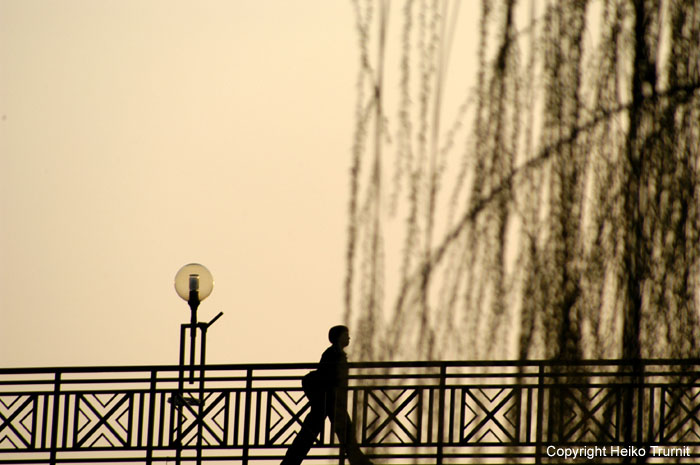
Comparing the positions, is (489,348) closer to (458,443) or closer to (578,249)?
(578,249)

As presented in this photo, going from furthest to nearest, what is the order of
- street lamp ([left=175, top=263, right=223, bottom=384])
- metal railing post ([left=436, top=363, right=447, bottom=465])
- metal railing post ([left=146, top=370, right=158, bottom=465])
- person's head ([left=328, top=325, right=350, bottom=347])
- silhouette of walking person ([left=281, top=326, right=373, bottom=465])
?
street lamp ([left=175, top=263, right=223, bottom=384]), metal railing post ([left=146, top=370, right=158, bottom=465]), metal railing post ([left=436, top=363, right=447, bottom=465]), silhouette of walking person ([left=281, top=326, right=373, bottom=465]), person's head ([left=328, top=325, right=350, bottom=347])

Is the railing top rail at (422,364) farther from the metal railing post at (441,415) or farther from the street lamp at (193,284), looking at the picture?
the street lamp at (193,284)

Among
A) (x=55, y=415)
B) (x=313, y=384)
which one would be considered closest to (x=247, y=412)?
(x=313, y=384)

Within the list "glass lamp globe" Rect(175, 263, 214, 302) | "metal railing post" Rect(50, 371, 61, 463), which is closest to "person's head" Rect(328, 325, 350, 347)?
"metal railing post" Rect(50, 371, 61, 463)

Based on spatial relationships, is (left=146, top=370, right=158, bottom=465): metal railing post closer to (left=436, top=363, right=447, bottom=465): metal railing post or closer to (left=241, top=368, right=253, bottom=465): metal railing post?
(left=241, top=368, right=253, bottom=465): metal railing post

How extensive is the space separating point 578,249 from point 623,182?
98 centimetres

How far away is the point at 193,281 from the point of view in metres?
17.6

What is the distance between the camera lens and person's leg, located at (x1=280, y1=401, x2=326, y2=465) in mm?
11633

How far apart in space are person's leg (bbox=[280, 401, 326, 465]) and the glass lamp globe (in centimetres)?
605

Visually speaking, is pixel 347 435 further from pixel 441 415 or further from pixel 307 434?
pixel 441 415

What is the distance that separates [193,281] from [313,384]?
21.1 feet

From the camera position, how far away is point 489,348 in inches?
708

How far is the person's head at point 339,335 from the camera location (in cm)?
1130

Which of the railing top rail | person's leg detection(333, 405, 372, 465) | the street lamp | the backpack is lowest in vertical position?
person's leg detection(333, 405, 372, 465)
